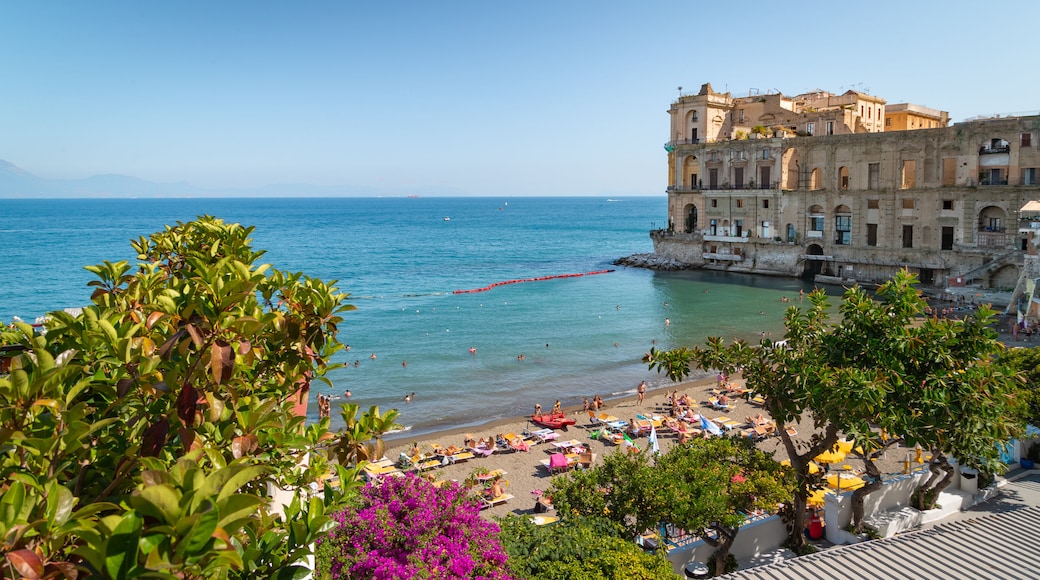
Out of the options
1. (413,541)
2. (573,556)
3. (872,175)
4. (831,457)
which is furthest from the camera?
(872,175)

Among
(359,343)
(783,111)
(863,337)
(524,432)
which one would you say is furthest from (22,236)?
(863,337)

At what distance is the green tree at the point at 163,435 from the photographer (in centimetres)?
299

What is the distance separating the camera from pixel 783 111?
6712 centimetres

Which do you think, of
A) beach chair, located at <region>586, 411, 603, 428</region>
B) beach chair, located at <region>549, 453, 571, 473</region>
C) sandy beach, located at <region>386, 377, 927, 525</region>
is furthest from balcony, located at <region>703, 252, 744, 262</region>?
beach chair, located at <region>549, 453, 571, 473</region>

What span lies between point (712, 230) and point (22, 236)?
109408mm

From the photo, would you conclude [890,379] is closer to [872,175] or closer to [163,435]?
[163,435]

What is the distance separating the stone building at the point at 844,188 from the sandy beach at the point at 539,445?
29650 mm

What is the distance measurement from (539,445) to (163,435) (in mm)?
20542

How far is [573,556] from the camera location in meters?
9.73

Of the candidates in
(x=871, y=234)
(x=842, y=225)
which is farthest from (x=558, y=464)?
(x=842, y=225)

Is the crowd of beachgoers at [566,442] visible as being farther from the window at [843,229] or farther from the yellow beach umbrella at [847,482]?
the window at [843,229]

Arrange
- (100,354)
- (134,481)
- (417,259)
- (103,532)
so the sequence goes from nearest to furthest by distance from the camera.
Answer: (103,532) → (134,481) → (100,354) → (417,259)

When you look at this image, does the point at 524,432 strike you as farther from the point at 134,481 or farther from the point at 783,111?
the point at 783,111

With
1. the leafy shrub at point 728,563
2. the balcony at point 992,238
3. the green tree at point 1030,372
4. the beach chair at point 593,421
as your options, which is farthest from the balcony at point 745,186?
the leafy shrub at point 728,563
